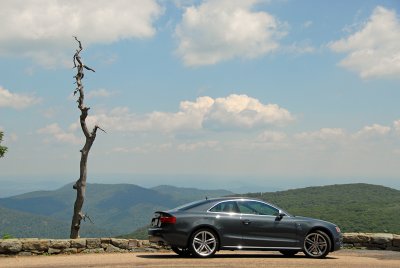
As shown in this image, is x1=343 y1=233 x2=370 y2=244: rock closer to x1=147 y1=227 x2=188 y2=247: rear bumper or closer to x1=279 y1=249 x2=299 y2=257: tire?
x1=279 y1=249 x2=299 y2=257: tire

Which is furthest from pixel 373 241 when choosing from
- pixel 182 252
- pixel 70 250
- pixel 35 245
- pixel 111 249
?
pixel 35 245

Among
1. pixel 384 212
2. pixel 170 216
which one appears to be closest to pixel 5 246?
pixel 170 216

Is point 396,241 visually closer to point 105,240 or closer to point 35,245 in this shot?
point 105,240

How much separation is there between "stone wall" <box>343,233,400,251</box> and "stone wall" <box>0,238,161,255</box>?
649 cm

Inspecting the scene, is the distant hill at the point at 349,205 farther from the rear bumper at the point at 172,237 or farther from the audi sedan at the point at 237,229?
the rear bumper at the point at 172,237

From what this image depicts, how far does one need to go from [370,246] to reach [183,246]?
7739 millimetres

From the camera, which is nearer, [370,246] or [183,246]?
[183,246]

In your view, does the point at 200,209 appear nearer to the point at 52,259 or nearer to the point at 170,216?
the point at 170,216

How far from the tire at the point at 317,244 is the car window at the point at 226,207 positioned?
6.64 ft

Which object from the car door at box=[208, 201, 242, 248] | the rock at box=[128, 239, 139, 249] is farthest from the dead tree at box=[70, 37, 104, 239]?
the car door at box=[208, 201, 242, 248]

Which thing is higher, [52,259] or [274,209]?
[274,209]

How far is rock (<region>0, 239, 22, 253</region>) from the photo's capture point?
14.9m

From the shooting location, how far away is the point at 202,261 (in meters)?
13.4

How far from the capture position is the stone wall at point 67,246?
14992 mm
